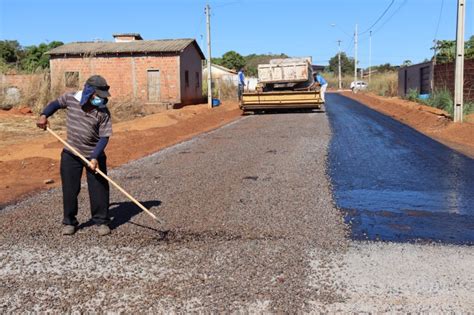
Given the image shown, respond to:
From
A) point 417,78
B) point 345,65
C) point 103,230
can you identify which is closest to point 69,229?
point 103,230

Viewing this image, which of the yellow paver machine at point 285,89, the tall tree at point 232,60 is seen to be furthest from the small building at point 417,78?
the tall tree at point 232,60

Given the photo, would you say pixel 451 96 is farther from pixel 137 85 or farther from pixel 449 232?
pixel 449 232

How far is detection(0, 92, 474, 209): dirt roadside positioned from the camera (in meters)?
9.48

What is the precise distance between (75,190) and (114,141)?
9.48 metres

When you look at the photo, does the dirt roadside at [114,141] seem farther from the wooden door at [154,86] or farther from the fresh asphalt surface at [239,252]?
the wooden door at [154,86]

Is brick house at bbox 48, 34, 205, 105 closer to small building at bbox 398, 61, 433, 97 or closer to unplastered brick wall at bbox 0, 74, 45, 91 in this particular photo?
unplastered brick wall at bbox 0, 74, 45, 91

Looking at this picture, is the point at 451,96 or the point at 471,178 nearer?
the point at 471,178

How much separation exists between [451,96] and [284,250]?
69.8 ft

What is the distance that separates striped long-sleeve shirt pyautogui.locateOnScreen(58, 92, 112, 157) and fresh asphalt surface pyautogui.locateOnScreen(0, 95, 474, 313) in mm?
940

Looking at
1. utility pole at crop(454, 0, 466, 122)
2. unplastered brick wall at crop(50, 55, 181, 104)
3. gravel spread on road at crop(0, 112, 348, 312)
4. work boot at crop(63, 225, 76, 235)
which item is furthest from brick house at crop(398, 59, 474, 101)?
work boot at crop(63, 225, 76, 235)

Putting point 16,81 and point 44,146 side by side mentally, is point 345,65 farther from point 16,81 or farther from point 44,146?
point 44,146

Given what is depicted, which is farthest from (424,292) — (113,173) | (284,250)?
(113,173)

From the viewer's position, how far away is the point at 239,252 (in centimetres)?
507

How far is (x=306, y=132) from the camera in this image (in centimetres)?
1617
